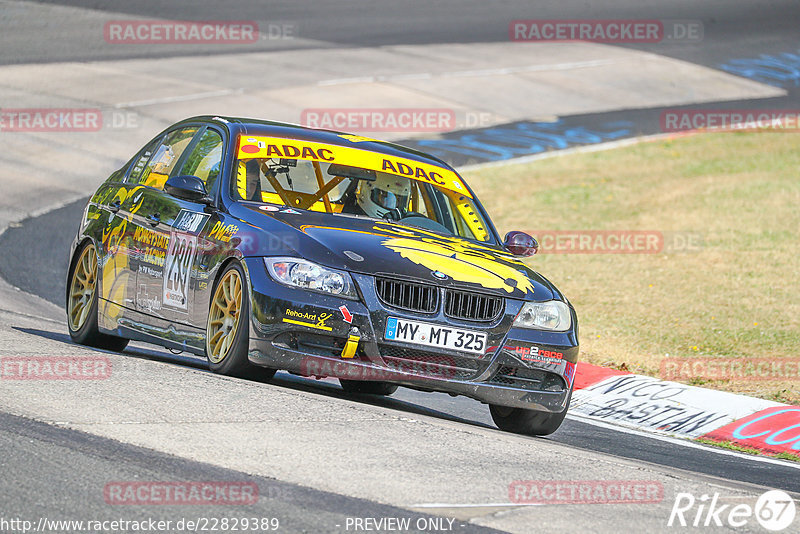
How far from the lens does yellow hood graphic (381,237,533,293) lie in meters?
7.47

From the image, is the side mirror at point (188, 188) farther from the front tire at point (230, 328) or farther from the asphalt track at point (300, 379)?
the asphalt track at point (300, 379)

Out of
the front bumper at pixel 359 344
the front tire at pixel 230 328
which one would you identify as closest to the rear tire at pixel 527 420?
the front bumper at pixel 359 344

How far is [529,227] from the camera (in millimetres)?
18625

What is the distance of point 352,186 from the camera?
28.0ft

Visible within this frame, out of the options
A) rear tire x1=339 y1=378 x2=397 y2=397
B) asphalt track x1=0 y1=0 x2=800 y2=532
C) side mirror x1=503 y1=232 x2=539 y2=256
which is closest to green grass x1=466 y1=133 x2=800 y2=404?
asphalt track x1=0 y1=0 x2=800 y2=532

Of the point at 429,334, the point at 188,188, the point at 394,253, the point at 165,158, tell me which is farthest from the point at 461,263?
the point at 165,158

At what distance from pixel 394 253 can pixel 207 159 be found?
1831mm

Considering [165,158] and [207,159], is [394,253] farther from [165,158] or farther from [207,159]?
[165,158]

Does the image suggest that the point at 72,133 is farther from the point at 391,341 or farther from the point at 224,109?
the point at 391,341

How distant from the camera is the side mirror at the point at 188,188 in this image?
7.98 meters

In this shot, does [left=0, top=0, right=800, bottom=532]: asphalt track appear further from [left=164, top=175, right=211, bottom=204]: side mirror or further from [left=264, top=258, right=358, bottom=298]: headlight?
[left=164, top=175, right=211, bottom=204]: side mirror

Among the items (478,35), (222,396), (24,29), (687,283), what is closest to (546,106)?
(478,35)

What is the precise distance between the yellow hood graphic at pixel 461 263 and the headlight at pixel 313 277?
434 mm

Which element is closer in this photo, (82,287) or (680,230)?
(82,287)
